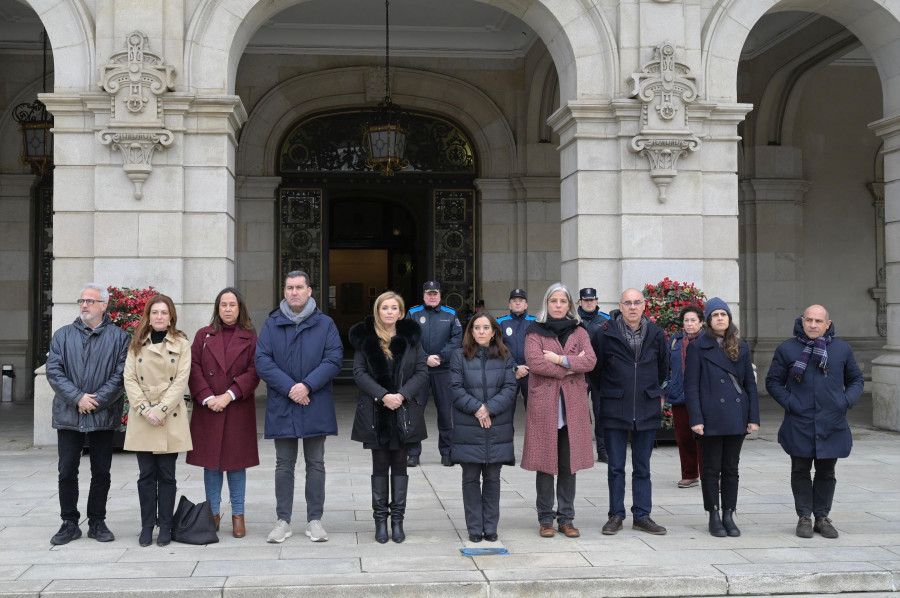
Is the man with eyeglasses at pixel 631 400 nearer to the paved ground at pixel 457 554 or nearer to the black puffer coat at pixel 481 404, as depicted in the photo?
the paved ground at pixel 457 554

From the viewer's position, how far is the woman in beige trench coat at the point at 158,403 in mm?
6328

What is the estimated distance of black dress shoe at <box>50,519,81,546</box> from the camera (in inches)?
253

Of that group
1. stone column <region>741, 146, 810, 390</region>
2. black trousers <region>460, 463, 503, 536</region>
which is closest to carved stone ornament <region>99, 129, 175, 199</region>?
black trousers <region>460, 463, 503, 536</region>

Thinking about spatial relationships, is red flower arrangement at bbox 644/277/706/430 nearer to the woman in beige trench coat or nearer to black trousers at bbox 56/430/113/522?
the woman in beige trench coat

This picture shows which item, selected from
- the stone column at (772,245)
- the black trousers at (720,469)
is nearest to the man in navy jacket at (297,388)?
the black trousers at (720,469)

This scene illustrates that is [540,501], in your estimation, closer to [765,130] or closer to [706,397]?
[706,397]

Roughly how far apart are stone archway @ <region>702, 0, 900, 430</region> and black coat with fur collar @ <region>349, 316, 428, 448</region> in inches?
260

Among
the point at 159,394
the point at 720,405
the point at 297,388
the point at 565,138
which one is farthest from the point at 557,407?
the point at 565,138

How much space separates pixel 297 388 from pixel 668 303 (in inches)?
223

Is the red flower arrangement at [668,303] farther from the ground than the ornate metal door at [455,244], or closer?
closer

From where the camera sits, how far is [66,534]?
646 cm

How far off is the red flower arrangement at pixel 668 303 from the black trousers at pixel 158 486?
5950 millimetres

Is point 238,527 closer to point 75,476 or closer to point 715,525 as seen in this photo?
point 75,476

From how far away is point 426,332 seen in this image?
32.6ft
